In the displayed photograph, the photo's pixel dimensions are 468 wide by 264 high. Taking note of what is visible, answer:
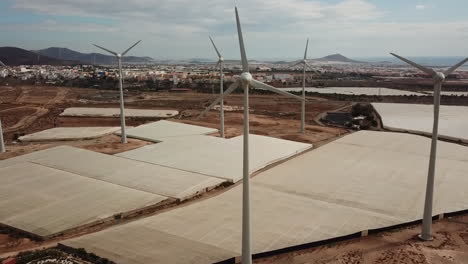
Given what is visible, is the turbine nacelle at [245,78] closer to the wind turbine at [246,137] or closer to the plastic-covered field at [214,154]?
the wind turbine at [246,137]

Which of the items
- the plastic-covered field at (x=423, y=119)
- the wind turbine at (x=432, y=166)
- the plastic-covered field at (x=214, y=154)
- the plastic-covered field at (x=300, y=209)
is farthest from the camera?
the plastic-covered field at (x=423, y=119)

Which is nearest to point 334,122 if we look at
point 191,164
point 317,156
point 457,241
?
point 317,156

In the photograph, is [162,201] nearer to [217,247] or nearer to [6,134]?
[217,247]

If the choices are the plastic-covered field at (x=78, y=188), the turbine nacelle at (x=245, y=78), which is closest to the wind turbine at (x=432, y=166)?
the turbine nacelle at (x=245, y=78)

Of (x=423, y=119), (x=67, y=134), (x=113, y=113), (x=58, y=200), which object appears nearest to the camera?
(x=58, y=200)

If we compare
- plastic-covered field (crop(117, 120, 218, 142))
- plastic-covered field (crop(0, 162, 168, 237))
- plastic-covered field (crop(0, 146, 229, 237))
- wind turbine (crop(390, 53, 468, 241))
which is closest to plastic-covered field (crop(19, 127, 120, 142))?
plastic-covered field (crop(117, 120, 218, 142))

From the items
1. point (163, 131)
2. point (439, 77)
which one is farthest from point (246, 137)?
point (163, 131)

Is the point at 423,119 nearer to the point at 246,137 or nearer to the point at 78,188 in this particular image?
the point at 78,188
